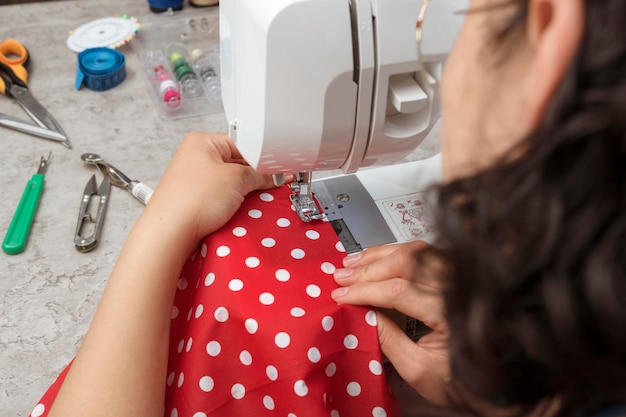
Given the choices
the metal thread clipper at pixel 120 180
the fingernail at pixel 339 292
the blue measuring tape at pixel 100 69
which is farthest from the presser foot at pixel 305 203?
the blue measuring tape at pixel 100 69

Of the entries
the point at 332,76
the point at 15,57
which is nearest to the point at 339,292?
the point at 332,76

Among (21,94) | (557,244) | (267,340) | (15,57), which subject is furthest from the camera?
(15,57)

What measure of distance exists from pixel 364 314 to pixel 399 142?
231 millimetres

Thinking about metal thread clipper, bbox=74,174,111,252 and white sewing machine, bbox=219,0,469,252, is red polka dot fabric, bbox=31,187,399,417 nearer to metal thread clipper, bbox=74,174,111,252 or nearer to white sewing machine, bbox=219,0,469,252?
white sewing machine, bbox=219,0,469,252

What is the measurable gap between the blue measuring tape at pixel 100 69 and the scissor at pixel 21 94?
12cm

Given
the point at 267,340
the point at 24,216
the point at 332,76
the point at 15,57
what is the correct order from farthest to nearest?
the point at 15,57, the point at 24,216, the point at 267,340, the point at 332,76

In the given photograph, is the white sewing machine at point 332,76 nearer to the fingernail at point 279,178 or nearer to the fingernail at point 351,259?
the fingernail at point 279,178

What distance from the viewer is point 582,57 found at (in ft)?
1.28

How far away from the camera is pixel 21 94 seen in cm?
148

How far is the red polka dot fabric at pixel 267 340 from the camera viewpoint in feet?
2.74

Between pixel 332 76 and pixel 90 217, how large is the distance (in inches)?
26.4

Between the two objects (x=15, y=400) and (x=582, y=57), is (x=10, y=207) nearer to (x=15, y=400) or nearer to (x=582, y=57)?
(x=15, y=400)

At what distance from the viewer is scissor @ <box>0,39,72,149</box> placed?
1.40m

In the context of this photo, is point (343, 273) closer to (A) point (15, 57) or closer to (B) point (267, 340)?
(B) point (267, 340)
